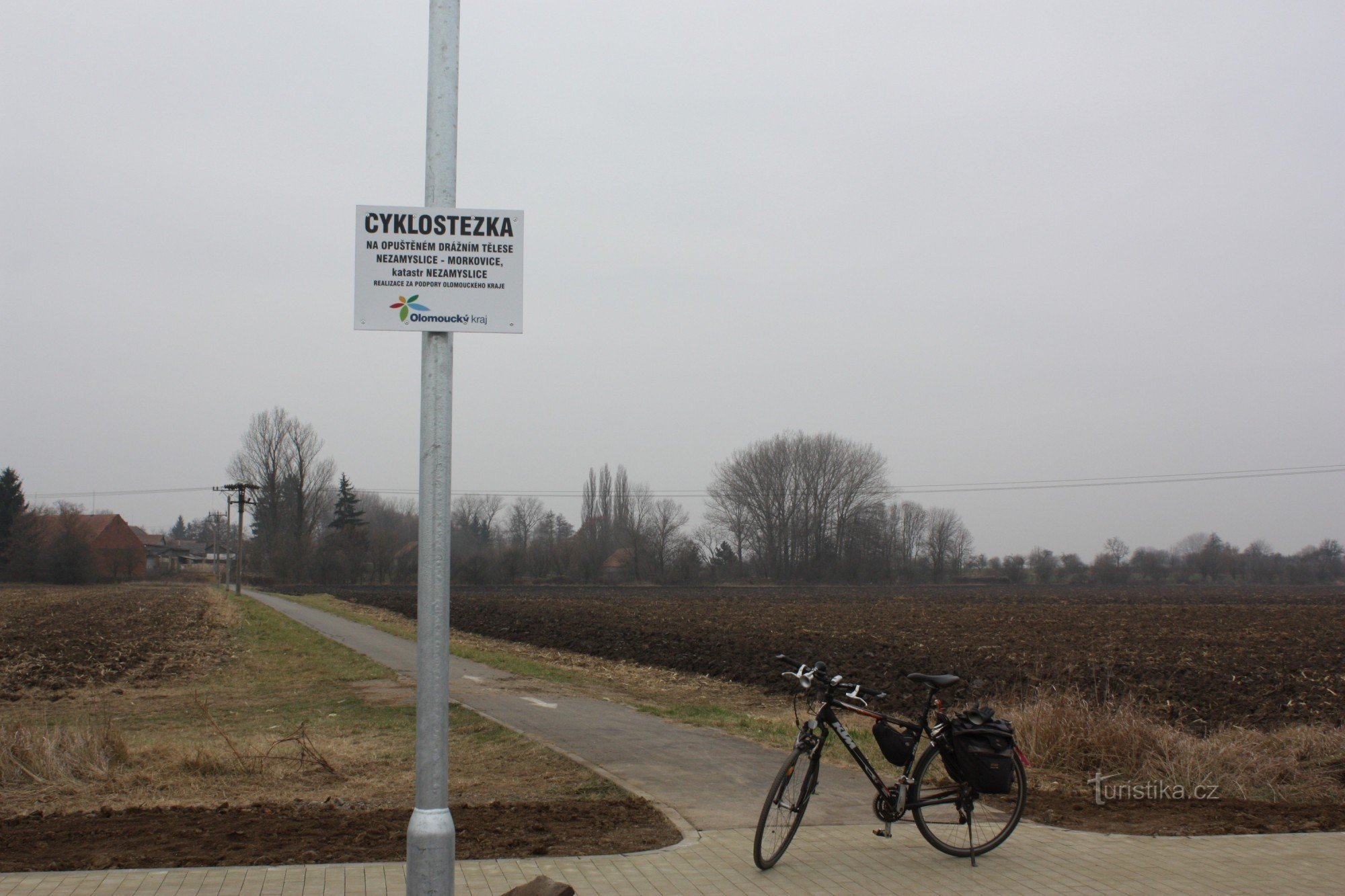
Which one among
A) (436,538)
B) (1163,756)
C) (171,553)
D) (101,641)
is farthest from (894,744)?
(171,553)

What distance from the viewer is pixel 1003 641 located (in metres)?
25.8

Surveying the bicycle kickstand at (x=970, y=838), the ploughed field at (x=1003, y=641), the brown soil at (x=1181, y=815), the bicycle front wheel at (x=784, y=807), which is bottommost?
the ploughed field at (x=1003, y=641)

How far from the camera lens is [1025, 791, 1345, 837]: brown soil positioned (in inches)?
258

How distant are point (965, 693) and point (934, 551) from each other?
320ft

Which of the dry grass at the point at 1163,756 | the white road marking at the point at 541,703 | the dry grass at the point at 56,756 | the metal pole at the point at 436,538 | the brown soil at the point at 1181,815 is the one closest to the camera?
the metal pole at the point at 436,538

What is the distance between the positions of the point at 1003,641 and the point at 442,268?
954 inches

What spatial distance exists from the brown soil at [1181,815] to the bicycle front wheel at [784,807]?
204 centimetres

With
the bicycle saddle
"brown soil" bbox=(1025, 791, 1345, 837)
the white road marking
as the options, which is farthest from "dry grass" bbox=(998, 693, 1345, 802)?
the white road marking

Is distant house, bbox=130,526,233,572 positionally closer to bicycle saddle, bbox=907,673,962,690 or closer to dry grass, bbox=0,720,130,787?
dry grass, bbox=0,720,130,787

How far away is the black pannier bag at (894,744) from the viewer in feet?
18.8

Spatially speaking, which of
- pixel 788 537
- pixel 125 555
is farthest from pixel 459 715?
pixel 788 537

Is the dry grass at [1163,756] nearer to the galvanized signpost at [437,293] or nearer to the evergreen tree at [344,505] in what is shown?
the galvanized signpost at [437,293]

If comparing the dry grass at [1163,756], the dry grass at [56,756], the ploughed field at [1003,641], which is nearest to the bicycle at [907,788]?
the dry grass at [1163,756]

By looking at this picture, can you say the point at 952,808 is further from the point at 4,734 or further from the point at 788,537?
the point at 788,537
